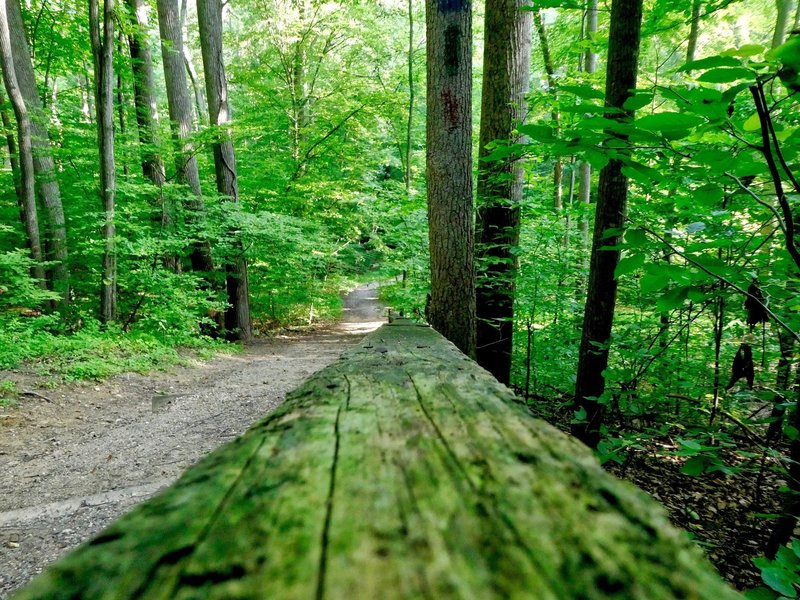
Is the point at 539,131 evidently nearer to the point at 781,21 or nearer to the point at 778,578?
the point at 778,578

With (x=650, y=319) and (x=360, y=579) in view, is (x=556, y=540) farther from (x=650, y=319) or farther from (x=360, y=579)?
(x=650, y=319)

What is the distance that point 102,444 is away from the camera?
4.75 meters

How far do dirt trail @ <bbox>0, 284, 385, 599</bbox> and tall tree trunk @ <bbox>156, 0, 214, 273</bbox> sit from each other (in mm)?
3737

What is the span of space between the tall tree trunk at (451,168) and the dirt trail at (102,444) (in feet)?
10.4

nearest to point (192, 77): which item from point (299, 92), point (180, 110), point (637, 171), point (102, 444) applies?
point (299, 92)

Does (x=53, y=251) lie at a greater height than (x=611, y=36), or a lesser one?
lesser

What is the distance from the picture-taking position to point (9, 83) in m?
7.76

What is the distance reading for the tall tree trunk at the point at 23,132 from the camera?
7754 millimetres

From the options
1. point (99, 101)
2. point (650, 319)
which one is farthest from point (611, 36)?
point (99, 101)

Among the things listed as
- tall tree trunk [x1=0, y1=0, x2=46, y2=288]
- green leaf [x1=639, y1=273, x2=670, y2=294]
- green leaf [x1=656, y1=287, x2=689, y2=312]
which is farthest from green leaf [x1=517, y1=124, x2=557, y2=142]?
tall tree trunk [x1=0, y1=0, x2=46, y2=288]

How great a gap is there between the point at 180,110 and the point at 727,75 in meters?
12.1

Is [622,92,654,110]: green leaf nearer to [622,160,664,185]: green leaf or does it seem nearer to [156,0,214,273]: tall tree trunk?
[622,160,664,185]: green leaf

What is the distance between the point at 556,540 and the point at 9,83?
37.2ft

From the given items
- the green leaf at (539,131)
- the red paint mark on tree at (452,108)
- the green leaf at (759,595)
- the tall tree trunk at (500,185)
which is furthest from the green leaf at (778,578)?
the red paint mark on tree at (452,108)
